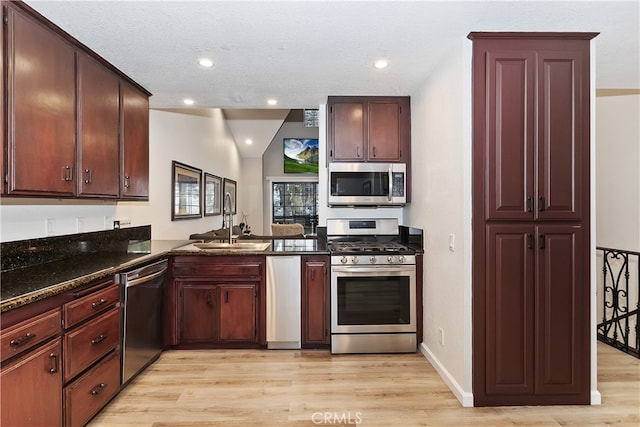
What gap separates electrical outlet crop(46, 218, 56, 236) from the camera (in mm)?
2469

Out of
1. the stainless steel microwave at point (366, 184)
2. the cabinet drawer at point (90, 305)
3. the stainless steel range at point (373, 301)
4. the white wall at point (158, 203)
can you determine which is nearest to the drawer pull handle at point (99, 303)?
the cabinet drawer at point (90, 305)

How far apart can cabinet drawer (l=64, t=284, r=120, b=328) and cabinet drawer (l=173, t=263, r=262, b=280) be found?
0.86 m

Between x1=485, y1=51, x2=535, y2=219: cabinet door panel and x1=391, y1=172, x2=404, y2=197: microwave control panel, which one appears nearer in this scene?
x1=485, y1=51, x2=535, y2=219: cabinet door panel

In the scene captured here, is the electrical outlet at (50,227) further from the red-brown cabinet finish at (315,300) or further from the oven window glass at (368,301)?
the oven window glass at (368,301)

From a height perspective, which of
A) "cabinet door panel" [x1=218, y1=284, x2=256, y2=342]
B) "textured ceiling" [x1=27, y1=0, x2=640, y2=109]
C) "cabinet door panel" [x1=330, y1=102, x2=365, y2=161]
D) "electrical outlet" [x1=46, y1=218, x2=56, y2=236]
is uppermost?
"textured ceiling" [x1=27, y1=0, x2=640, y2=109]

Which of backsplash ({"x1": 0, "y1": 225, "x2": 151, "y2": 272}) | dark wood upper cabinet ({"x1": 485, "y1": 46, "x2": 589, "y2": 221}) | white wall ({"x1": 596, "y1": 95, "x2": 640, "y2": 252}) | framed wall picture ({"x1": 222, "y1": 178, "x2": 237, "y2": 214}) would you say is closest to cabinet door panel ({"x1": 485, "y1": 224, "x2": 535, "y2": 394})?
dark wood upper cabinet ({"x1": 485, "y1": 46, "x2": 589, "y2": 221})

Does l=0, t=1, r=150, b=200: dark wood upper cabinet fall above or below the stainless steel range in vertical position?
above

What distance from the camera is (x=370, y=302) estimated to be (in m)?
3.21

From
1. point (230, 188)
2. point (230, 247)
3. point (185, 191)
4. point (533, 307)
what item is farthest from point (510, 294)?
point (230, 188)

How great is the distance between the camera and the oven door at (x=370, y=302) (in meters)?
3.20

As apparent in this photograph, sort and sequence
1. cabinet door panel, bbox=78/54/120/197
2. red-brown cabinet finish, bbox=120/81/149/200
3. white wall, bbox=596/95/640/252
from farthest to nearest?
white wall, bbox=596/95/640/252, red-brown cabinet finish, bbox=120/81/149/200, cabinet door panel, bbox=78/54/120/197

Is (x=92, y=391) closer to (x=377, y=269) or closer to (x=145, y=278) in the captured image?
(x=145, y=278)

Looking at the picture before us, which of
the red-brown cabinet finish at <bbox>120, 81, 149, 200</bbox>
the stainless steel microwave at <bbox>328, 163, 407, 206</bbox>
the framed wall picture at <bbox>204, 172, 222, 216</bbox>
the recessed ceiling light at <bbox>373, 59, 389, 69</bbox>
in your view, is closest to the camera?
the recessed ceiling light at <bbox>373, 59, 389, 69</bbox>

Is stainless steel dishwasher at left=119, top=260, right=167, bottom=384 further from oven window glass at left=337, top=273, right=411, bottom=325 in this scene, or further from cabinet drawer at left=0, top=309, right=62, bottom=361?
oven window glass at left=337, top=273, right=411, bottom=325
